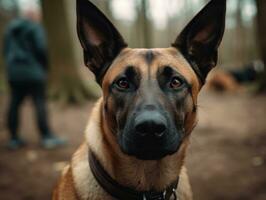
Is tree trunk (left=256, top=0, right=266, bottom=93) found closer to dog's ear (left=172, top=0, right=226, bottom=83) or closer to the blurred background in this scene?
the blurred background

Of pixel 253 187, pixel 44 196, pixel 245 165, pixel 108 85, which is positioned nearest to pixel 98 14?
pixel 108 85

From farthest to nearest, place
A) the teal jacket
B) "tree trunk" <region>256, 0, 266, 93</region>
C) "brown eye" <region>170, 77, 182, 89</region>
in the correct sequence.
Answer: "tree trunk" <region>256, 0, 266, 93</region>, the teal jacket, "brown eye" <region>170, 77, 182, 89</region>

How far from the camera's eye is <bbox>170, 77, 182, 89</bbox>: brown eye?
3.19m

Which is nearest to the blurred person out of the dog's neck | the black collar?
the dog's neck

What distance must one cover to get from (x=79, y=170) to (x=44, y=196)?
105 inches

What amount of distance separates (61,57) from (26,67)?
3.92m

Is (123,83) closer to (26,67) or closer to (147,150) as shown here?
(147,150)

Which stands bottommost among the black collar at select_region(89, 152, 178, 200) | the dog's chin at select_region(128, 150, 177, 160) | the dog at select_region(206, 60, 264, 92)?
the dog at select_region(206, 60, 264, 92)

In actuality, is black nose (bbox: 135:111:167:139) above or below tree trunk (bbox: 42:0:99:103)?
above

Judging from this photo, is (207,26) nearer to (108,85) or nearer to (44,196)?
(108,85)

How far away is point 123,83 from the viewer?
10.4 feet

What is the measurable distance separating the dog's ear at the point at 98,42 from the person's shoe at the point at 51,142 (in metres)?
4.62

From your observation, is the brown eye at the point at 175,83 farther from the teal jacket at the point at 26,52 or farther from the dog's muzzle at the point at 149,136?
the teal jacket at the point at 26,52

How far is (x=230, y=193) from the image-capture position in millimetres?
5676
